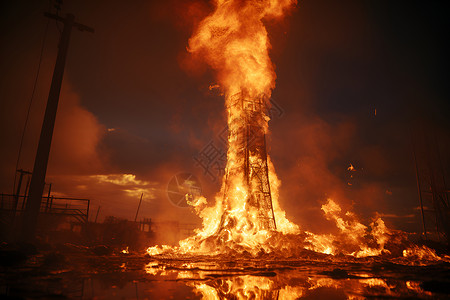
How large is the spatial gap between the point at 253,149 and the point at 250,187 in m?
4.22

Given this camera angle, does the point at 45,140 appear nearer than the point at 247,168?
Yes

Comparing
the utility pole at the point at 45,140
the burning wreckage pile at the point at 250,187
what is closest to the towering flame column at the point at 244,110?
the burning wreckage pile at the point at 250,187

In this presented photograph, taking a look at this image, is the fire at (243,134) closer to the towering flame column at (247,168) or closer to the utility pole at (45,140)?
the towering flame column at (247,168)

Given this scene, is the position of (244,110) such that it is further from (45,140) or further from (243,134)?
(45,140)

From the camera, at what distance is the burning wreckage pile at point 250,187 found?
2522 centimetres

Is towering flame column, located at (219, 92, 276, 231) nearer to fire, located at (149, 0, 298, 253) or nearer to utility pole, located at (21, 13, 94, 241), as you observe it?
fire, located at (149, 0, 298, 253)

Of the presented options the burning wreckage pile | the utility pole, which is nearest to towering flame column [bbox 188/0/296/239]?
the burning wreckage pile

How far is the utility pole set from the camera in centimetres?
2019

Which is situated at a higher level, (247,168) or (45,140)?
(45,140)

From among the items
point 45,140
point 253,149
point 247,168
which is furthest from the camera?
point 253,149

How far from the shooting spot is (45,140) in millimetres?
21922

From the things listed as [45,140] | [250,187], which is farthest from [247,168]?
[45,140]

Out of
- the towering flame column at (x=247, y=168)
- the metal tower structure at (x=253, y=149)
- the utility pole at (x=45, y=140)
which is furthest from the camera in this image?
the metal tower structure at (x=253, y=149)

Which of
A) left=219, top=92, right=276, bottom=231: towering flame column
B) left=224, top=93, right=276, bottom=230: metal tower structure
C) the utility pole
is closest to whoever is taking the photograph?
the utility pole
